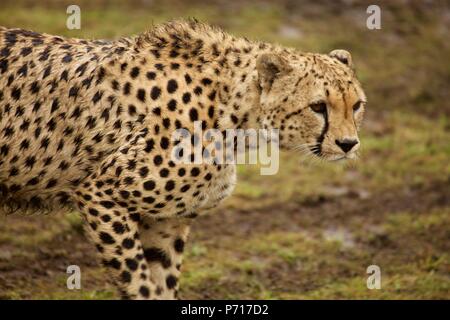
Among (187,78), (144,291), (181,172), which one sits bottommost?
(144,291)

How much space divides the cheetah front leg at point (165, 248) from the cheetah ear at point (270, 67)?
957mm

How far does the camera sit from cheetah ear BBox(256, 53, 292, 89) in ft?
16.2

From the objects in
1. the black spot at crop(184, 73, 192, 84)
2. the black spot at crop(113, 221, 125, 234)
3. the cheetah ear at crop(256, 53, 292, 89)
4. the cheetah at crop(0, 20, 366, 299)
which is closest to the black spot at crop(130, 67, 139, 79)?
the cheetah at crop(0, 20, 366, 299)

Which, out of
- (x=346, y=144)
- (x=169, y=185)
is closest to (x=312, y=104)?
(x=346, y=144)

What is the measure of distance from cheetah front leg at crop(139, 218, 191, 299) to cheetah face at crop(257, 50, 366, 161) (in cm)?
83

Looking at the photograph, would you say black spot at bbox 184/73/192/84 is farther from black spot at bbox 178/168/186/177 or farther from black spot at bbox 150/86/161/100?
black spot at bbox 178/168/186/177

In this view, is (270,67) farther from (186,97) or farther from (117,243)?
(117,243)

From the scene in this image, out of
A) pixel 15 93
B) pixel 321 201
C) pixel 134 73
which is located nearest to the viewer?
pixel 134 73

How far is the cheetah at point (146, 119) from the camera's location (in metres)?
4.85

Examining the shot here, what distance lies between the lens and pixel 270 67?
4953mm

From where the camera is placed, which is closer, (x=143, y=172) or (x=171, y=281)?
(x=143, y=172)

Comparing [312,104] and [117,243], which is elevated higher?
[312,104]

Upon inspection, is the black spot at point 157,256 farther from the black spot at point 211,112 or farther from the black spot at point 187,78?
the black spot at point 187,78

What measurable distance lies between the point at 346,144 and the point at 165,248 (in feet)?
4.18
